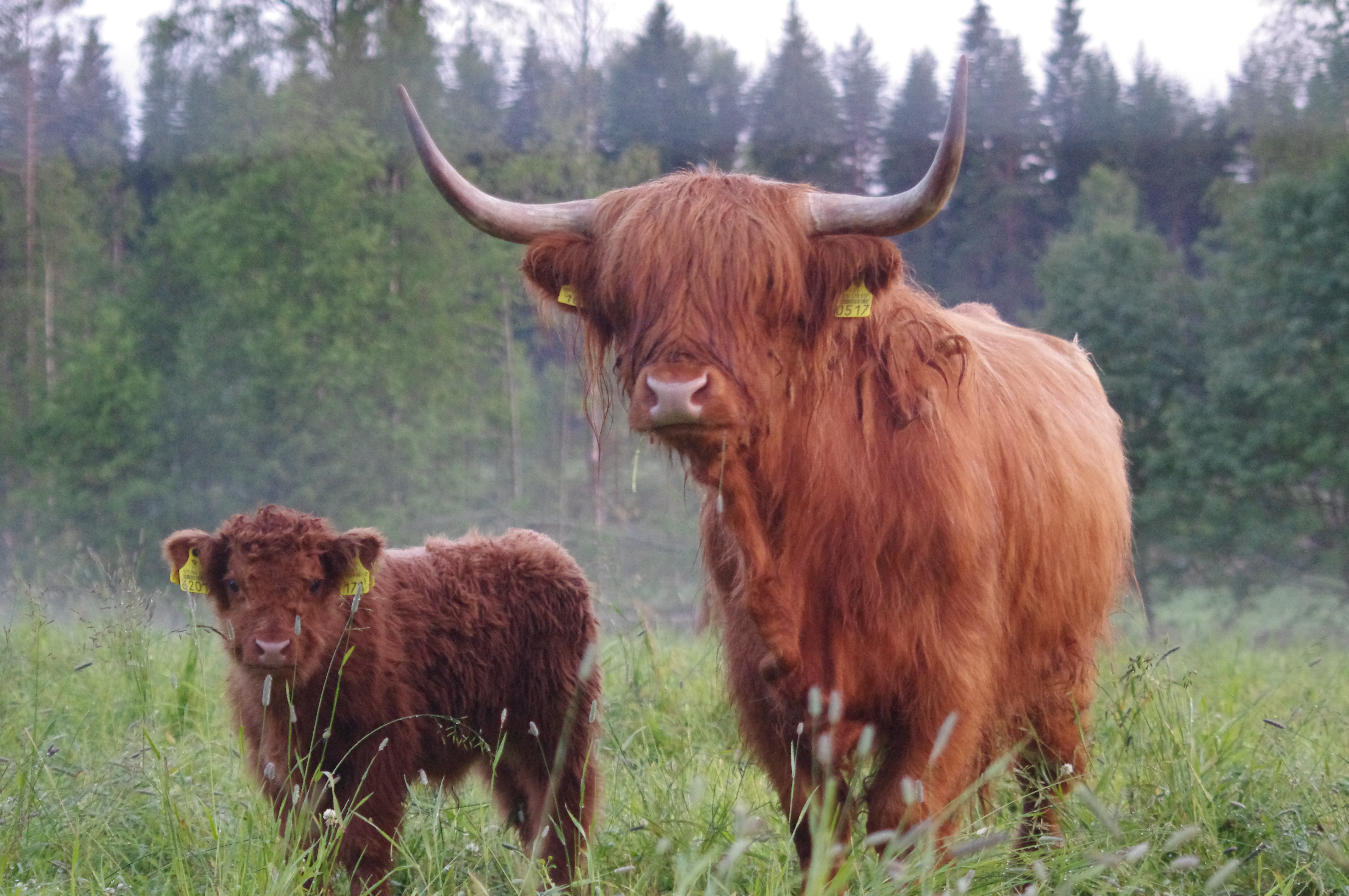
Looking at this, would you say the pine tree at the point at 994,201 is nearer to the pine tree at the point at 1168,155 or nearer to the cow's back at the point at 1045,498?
the pine tree at the point at 1168,155

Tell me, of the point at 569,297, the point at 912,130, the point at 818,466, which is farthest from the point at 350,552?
the point at 912,130

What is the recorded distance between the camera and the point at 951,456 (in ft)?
10.1

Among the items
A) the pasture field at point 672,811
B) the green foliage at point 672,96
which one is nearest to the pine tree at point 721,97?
the green foliage at point 672,96

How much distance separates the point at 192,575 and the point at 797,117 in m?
15.6

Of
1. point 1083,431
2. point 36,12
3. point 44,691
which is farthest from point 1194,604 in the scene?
point 36,12

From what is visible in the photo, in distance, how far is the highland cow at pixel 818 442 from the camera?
2.79 m

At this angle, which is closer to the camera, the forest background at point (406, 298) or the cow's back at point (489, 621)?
the cow's back at point (489, 621)

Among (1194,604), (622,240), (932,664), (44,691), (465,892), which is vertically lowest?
(1194,604)

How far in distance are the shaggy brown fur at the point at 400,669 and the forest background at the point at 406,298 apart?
28.2 feet

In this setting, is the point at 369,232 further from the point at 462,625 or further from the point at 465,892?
the point at 465,892

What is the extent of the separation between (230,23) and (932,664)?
13623mm

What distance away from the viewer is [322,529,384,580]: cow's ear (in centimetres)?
379

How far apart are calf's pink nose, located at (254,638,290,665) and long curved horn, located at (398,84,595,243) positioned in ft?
4.27

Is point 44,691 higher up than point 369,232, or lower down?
lower down
